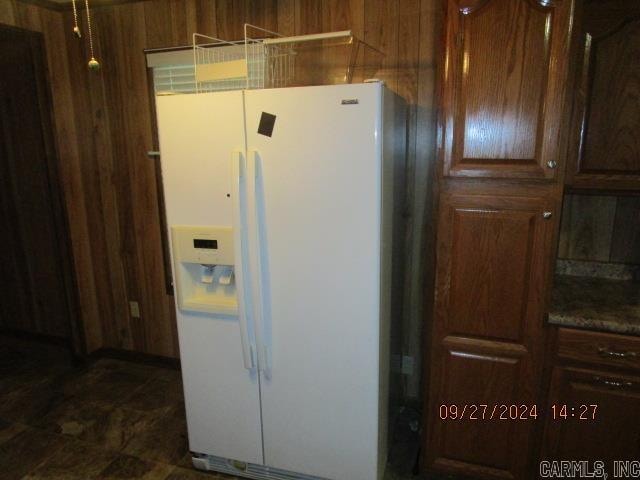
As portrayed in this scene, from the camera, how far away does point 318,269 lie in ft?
5.04

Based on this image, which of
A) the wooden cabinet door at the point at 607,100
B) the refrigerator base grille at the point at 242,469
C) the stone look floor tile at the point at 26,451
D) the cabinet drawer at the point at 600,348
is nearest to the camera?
the cabinet drawer at the point at 600,348

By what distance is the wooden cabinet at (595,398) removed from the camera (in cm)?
145

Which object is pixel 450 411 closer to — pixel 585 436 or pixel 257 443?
pixel 585 436

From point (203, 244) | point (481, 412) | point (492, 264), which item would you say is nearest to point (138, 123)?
point (203, 244)

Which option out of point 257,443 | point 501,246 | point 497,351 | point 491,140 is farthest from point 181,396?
point 491,140

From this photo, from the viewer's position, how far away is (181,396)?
98.9 inches

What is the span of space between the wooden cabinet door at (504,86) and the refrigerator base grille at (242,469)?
4.81 feet

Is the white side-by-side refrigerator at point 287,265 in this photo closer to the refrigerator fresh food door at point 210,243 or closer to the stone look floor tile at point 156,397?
the refrigerator fresh food door at point 210,243

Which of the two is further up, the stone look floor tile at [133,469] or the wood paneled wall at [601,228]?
the wood paneled wall at [601,228]

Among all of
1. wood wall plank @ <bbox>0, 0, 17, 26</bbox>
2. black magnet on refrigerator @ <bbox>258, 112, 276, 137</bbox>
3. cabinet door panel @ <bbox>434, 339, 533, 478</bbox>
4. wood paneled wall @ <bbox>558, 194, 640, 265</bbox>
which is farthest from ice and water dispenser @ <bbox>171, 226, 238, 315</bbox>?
wood wall plank @ <bbox>0, 0, 17, 26</bbox>

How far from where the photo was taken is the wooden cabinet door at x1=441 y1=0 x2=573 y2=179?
132cm

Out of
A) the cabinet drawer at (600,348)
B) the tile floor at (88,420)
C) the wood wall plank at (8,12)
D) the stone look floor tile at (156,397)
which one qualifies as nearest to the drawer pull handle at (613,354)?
the cabinet drawer at (600,348)

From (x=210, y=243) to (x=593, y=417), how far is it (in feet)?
5.20

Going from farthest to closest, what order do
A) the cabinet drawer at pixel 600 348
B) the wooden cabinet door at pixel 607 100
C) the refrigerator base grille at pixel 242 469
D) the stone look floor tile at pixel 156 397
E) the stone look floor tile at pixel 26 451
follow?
the stone look floor tile at pixel 156 397, the stone look floor tile at pixel 26 451, the refrigerator base grille at pixel 242 469, the wooden cabinet door at pixel 607 100, the cabinet drawer at pixel 600 348
